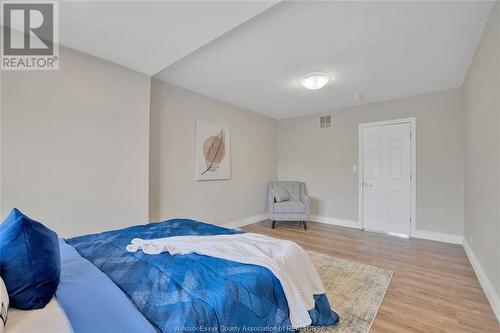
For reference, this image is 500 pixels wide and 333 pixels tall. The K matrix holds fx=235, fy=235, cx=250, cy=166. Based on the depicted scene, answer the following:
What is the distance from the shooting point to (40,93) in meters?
2.24

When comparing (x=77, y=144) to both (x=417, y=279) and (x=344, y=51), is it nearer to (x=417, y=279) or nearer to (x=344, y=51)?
(x=344, y=51)

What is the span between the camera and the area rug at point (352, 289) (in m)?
1.73

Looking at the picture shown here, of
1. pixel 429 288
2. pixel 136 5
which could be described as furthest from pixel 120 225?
pixel 429 288

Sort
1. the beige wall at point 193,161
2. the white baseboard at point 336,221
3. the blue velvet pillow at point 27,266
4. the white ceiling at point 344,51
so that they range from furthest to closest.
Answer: the white baseboard at point 336,221 < the beige wall at point 193,161 < the white ceiling at point 344,51 < the blue velvet pillow at point 27,266

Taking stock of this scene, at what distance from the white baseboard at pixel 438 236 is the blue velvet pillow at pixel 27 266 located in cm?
469

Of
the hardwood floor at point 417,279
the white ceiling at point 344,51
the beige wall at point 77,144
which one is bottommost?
the hardwood floor at point 417,279

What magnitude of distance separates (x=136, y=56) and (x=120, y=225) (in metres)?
1.92

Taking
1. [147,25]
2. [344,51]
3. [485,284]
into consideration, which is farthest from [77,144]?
[485,284]

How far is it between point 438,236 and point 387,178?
115 centimetres

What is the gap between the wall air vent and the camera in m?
4.92

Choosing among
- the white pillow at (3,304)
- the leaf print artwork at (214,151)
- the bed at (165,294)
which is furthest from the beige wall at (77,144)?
the white pillow at (3,304)

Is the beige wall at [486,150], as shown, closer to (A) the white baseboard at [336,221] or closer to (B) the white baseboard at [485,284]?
(B) the white baseboard at [485,284]

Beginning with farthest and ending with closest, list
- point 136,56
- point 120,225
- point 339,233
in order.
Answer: point 339,233
point 120,225
point 136,56

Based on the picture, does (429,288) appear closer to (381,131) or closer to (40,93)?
(381,131)
